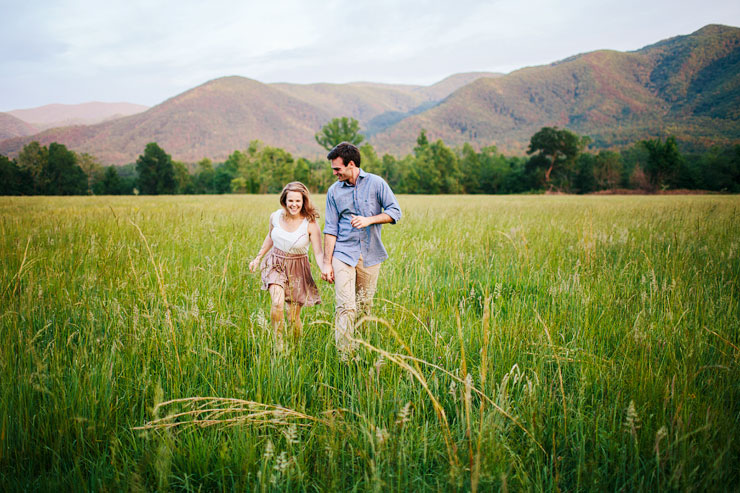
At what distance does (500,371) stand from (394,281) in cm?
196

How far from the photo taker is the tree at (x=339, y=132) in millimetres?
92562

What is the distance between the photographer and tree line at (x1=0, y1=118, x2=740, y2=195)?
60.5 meters

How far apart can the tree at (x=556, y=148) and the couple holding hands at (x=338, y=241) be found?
78.8m

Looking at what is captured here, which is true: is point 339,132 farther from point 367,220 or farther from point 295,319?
point 295,319

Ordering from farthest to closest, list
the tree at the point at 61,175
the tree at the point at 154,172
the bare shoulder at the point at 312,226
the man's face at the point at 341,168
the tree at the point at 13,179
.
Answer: the tree at the point at 154,172 < the tree at the point at 61,175 < the tree at the point at 13,179 < the bare shoulder at the point at 312,226 < the man's face at the point at 341,168

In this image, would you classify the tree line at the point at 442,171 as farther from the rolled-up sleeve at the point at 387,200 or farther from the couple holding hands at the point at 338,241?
the couple holding hands at the point at 338,241

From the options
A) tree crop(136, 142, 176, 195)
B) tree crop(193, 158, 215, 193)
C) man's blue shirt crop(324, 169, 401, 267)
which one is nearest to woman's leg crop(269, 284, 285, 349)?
man's blue shirt crop(324, 169, 401, 267)

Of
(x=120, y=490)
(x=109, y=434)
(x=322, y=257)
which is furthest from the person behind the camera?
(x=322, y=257)

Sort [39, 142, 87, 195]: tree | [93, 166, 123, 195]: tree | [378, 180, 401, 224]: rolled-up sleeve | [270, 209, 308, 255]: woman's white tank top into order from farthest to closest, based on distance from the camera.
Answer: [93, 166, 123, 195]: tree < [39, 142, 87, 195]: tree < [270, 209, 308, 255]: woman's white tank top < [378, 180, 401, 224]: rolled-up sleeve

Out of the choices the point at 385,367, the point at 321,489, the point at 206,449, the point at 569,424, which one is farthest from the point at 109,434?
the point at 569,424

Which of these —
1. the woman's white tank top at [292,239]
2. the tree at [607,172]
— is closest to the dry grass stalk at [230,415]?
the woman's white tank top at [292,239]

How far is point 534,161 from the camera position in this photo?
75250 millimetres

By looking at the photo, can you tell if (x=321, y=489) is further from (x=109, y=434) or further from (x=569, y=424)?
(x=569, y=424)

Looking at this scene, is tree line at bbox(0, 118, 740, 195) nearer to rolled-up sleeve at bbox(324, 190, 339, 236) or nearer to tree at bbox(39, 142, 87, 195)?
tree at bbox(39, 142, 87, 195)
